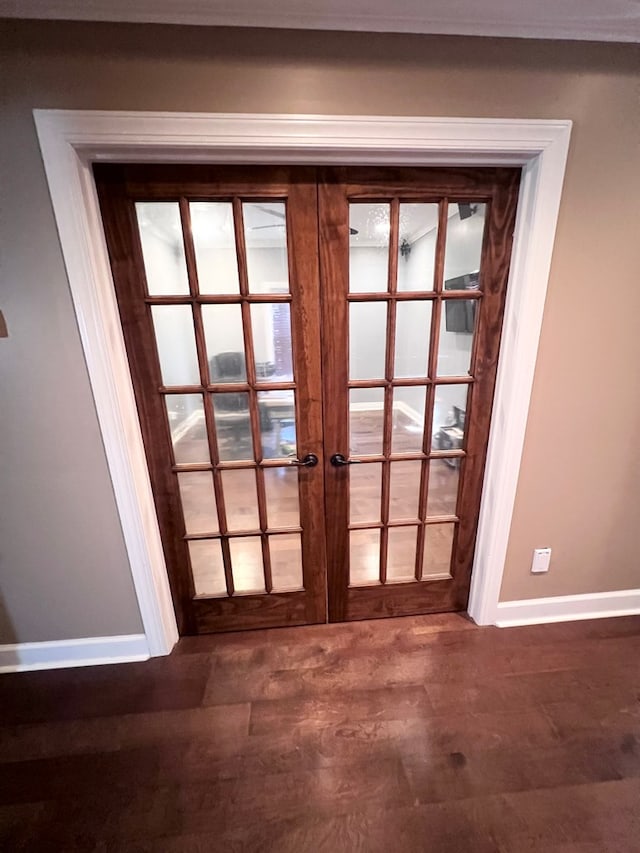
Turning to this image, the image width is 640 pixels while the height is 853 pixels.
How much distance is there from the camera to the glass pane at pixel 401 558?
5.26 feet

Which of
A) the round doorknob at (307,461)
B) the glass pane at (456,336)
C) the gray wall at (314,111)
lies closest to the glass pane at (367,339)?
the glass pane at (456,336)

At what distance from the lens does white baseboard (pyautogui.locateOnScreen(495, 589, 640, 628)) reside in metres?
1.58

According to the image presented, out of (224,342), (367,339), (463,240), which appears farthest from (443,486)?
(224,342)

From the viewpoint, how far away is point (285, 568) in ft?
5.21

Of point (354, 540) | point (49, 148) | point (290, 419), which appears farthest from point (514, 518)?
point (49, 148)

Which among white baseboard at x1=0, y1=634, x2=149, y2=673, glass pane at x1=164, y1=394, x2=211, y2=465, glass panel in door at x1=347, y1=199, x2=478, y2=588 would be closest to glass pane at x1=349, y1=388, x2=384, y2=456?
glass panel in door at x1=347, y1=199, x2=478, y2=588

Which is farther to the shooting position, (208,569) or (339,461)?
(208,569)

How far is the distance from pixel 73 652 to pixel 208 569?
67 centimetres

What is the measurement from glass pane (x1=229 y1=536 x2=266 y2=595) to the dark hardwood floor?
0.79 ft

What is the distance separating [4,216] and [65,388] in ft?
1.77

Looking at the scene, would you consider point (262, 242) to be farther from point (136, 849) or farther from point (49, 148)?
point (136, 849)

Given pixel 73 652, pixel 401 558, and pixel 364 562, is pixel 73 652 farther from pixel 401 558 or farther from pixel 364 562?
pixel 401 558

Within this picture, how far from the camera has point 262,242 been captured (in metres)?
1.16

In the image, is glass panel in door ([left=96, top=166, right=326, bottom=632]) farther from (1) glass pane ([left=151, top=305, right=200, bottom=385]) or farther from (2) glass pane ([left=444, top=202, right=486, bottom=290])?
(2) glass pane ([left=444, top=202, right=486, bottom=290])
